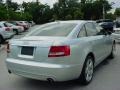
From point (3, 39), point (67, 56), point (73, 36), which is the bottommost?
point (3, 39)

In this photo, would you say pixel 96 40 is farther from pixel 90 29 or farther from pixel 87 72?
pixel 87 72

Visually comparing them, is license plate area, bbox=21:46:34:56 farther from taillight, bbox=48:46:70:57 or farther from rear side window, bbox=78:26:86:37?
rear side window, bbox=78:26:86:37

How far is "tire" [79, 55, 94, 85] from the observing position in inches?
205

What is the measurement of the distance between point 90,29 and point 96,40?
0.35m

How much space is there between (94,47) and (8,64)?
86.3 inches

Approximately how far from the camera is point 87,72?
544cm

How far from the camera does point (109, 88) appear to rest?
5125 millimetres

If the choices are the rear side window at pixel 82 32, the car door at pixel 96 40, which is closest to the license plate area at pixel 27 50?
the rear side window at pixel 82 32

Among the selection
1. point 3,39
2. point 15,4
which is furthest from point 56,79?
point 15,4

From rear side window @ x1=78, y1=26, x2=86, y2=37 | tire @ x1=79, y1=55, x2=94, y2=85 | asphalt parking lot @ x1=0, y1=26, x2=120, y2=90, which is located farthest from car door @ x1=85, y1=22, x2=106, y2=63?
asphalt parking lot @ x1=0, y1=26, x2=120, y2=90

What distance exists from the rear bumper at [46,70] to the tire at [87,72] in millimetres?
265

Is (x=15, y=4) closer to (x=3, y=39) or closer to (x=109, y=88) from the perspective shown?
(x=3, y=39)

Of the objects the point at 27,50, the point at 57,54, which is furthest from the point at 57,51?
the point at 27,50

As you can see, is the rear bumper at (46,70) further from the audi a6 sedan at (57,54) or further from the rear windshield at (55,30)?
the rear windshield at (55,30)
